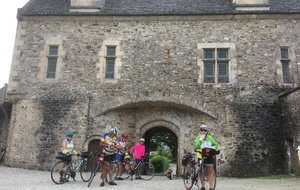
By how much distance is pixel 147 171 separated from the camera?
9.85 meters

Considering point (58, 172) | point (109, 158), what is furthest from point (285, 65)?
point (58, 172)

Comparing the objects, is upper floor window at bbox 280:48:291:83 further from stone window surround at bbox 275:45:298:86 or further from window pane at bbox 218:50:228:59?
window pane at bbox 218:50:228:59

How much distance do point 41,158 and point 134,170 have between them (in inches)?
198

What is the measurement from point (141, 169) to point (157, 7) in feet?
26.1

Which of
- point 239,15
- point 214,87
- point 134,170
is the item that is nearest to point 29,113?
point 134,170

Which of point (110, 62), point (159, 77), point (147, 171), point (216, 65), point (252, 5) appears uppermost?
point (252, 5)

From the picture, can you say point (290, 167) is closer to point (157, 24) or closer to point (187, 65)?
point (187, 65)

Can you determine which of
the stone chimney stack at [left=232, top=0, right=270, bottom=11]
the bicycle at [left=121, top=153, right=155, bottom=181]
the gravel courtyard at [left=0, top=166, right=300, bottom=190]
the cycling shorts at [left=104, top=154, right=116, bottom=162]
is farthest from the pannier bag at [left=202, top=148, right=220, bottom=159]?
the stone chimney stack at [left=232, top=0, right=270, bottom=11]

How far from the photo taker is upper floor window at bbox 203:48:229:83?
12.3 metres

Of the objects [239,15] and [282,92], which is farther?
[239,15]

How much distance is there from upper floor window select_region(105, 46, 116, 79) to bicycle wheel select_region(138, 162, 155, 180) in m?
4.76

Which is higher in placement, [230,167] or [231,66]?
[231,66]

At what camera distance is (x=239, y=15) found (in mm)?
12672

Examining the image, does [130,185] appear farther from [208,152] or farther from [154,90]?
[154,90]
